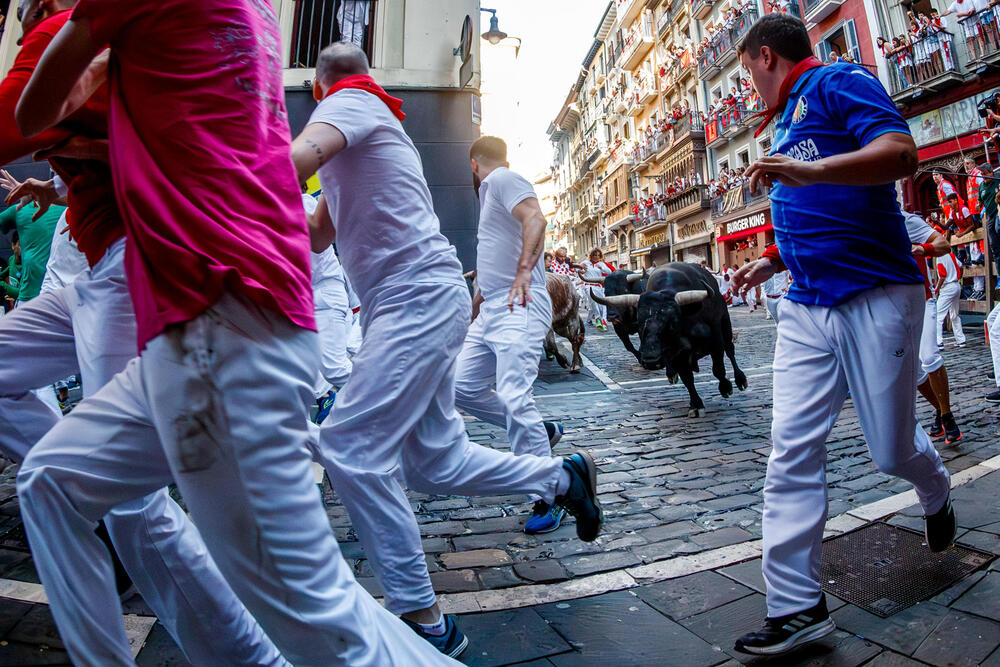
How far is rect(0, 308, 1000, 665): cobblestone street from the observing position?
2.30m

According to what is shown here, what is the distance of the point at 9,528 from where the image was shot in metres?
3.59

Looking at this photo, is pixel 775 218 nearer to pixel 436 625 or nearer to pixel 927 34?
pixel 436 625

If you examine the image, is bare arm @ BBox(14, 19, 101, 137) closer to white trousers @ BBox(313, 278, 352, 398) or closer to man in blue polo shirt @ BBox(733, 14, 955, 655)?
man in blue polo shirt @ BBox(733, 14, 955, 655)

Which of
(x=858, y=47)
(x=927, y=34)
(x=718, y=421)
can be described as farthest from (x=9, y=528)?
(x=858, y=47)

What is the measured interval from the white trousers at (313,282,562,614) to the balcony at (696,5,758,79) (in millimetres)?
36194

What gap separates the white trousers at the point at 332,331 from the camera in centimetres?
571

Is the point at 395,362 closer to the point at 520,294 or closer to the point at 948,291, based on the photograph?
the point at 520,294

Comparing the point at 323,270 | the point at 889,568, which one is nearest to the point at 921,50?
the point at 323,270

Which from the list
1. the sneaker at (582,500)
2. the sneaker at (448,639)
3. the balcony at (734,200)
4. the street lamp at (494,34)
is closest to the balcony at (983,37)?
the balcony at (734,200)

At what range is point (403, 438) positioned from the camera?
241 cm

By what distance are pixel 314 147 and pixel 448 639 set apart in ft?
5.44

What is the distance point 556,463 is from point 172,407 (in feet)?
5.91

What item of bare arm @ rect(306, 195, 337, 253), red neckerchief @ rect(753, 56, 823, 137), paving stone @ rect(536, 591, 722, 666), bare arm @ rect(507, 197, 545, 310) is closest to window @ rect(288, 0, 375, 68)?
bare arm @ rect(507, 197, 545, 310)

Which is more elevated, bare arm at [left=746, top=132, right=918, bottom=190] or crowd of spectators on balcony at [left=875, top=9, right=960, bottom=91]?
crowd of spectators on balcony at [left=875, top=9, right=960, bottom=91]
